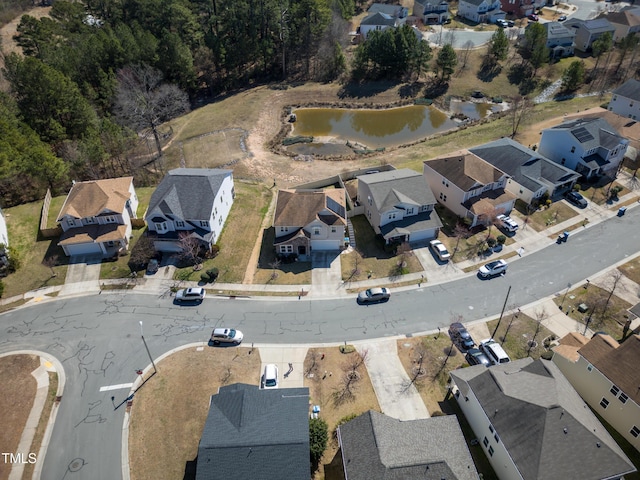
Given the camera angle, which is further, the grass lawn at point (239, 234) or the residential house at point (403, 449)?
the grass lawn at point (239, 234)

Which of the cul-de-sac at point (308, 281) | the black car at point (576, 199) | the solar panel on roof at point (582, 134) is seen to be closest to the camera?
the cul-de-sac at point (308, 281)

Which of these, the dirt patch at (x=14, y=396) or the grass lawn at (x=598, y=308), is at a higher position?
the grass lawn at (x=598, y=308)

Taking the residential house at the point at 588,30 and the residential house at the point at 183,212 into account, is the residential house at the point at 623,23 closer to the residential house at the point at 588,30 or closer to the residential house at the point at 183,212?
the residential house at the point at 588,30

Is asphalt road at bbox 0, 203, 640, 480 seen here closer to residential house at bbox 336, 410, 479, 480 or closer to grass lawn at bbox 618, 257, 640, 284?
grass lawn at bbox 618, 257, 640, 284

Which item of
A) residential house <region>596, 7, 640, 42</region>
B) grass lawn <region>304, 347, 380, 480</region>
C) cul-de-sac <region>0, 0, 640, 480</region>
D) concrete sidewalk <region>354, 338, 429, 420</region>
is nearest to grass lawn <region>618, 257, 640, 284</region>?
cul-de-sac <region>0, 0, 640, 480</region>

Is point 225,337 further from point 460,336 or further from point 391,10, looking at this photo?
point 391,10

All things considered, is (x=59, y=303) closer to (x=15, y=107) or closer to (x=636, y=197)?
(x=15, y=107)

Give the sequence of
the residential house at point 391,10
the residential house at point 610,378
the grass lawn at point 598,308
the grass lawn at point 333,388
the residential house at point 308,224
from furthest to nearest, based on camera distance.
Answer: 1. the residential house at point 391,10
2. the residential house at point 308,224
3. the grass lawn at point 598,308
4. the grass lawn at point 333,388
5. the residential house at point 610,378

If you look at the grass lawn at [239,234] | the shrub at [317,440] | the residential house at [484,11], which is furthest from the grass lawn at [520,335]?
the residential house at [484,11]

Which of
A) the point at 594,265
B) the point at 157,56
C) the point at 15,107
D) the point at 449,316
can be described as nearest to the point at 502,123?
the point at 594,265

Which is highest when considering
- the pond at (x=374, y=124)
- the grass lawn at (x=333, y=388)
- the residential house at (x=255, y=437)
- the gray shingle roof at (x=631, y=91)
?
the gray shingle roof at (x=631, y=91)
